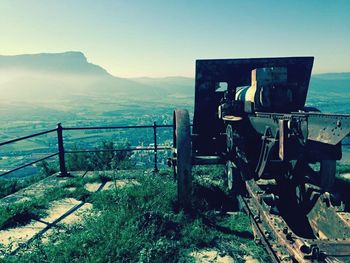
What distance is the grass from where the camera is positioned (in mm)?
2994

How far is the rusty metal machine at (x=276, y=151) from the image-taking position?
2445 mm

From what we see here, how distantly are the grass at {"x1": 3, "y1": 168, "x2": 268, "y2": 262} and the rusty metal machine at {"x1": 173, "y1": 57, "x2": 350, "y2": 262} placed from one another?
1.28 feet

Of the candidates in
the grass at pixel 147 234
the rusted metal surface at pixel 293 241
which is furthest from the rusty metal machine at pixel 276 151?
the grass at pixel 147 234

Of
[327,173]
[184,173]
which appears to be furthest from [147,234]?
[327,173]

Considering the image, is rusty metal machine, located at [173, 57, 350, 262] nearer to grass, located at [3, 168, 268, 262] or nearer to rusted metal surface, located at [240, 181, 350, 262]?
rusted metal surface, located at [240, 181, 350, 262]

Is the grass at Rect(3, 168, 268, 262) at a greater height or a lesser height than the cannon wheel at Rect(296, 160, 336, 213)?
lesser

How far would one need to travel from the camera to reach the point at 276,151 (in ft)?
11.8

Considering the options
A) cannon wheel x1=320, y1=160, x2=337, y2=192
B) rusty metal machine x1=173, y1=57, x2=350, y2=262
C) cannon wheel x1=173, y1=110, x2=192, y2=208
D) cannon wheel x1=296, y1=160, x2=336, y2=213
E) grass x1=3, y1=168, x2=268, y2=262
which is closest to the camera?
rusty metal machine x1=173, y1=57, x2=350, y2=262

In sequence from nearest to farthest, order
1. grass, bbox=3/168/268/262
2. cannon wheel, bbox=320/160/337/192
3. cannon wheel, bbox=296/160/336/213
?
grass, bbox=3/168/268/262 → cannon wheel, bbox=296/160/336/213 → cannon wheel, bbox=320/160/337/192

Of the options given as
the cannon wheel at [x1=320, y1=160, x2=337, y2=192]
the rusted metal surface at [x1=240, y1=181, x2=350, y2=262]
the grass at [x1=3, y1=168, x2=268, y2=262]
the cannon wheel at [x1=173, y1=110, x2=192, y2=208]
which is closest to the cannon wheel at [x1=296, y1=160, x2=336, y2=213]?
the cannon wheel at [x1=320, y1=160, x2=337, y2=192]

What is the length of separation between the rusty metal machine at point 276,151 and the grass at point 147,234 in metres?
0.39

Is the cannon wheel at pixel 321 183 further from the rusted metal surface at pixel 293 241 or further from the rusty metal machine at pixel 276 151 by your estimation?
the rusted metal surface at pixel 293 241

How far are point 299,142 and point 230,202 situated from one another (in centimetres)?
240

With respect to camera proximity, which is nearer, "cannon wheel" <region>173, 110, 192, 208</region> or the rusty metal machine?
the rusty metal machine
